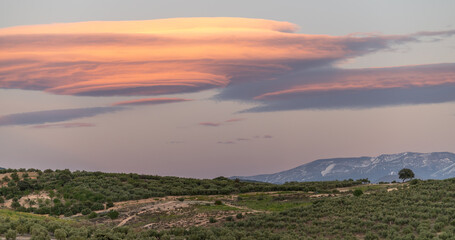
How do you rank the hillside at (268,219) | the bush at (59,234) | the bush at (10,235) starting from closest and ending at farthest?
the bush at (10,235) → the bush at (59,234) → the hillside at (268,219)

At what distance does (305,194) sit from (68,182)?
126 ft

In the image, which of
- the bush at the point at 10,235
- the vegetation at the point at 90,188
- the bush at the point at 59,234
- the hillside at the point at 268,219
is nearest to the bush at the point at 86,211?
the vegetation at the point at 90,188

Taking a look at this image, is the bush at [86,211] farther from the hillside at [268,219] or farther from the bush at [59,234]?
the bush at [59,234]

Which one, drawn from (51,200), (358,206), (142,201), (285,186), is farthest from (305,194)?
(51,200)

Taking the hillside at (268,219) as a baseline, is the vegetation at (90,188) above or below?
above

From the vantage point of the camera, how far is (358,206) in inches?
1972

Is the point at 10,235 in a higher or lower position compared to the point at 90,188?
lower

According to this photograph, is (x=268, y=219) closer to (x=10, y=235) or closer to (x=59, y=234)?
(x=59, y=234)

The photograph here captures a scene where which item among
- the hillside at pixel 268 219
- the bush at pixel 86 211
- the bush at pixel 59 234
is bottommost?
the hillside at pixel 268 219

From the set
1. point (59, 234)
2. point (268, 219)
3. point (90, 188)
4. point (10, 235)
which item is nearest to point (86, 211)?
point (90, 188)

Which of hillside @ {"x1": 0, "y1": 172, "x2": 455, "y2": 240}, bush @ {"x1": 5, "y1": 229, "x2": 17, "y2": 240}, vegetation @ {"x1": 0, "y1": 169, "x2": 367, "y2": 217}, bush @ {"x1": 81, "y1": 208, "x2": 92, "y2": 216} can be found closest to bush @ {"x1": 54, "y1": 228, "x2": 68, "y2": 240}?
hillside @ {"x1": 0, "y1": 172, "x2": 455, "y2": 240}

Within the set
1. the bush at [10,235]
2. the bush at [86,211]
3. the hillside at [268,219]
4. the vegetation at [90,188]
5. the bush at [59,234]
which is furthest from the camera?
the vegetation at [90,188]

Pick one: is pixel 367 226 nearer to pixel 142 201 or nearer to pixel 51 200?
pixel 142 201

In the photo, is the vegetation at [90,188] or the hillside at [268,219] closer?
the hillside at [268,219]
